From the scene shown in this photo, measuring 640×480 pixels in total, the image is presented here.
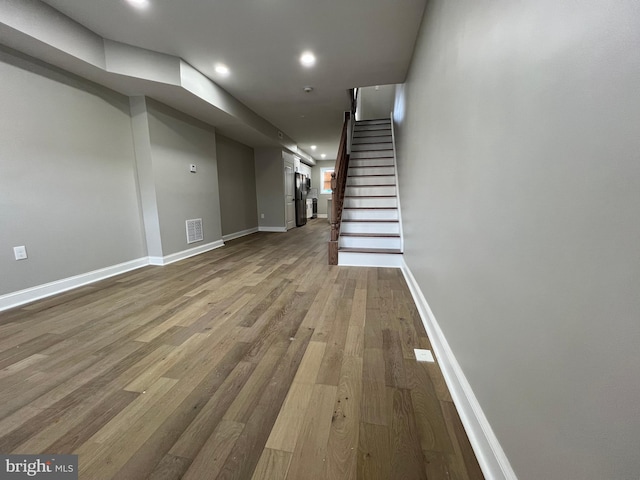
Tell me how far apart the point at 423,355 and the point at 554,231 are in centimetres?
114

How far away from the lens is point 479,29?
95cm

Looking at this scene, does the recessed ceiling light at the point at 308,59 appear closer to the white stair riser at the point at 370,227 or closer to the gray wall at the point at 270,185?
the white stair riser at the point at 370,227

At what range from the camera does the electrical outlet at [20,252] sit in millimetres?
2180

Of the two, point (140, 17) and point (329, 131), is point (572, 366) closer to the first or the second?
point (140, 17)

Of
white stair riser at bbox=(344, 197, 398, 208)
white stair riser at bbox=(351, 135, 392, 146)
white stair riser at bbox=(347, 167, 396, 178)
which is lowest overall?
white stair riser at bbox=(344, 197, 398, 208)

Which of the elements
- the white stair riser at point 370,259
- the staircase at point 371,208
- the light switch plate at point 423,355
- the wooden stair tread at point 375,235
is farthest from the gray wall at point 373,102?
the light switch plate at point 423,355

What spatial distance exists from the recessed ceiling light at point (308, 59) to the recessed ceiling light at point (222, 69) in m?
0.92

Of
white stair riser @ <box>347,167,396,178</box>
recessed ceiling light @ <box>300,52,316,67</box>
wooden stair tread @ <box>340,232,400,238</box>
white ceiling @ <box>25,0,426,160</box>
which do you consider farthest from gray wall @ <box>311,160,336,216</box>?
recessed ceiling light @ <box>300,52,316,67</box>

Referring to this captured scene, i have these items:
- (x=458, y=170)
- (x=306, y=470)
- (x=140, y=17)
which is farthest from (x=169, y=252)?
(x=458, y=170)

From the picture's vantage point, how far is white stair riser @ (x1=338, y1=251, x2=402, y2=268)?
3.18m

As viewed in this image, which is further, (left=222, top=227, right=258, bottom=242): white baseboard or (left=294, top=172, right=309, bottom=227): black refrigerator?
(left=294, top=172, right=309, bottom=227): black refrigerator

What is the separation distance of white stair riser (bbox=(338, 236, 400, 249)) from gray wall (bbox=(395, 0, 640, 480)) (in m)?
2.29

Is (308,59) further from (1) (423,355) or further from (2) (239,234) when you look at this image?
(2) (239,234)

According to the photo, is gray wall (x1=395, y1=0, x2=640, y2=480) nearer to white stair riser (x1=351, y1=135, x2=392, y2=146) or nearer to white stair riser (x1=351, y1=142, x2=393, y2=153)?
white stair riser (x1=351, y1=142, x2=393, y2=153)
